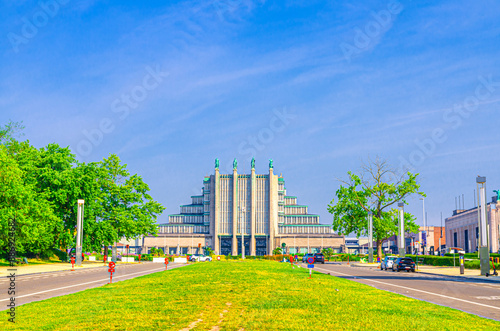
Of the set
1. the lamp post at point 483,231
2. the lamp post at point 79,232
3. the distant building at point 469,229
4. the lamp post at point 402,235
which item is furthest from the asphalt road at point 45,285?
the distant building at point 469,229

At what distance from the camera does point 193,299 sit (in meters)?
16.1

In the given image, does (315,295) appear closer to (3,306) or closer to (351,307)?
(351,307)

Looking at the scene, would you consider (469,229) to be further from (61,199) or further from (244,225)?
(61,199)

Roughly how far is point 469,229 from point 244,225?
6539 cm

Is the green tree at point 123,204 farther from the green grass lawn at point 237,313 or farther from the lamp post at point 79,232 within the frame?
the green grass lawn at point 237,313

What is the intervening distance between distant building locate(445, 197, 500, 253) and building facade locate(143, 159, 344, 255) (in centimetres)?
3294

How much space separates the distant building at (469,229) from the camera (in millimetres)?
116250

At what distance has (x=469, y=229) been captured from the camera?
130750mm

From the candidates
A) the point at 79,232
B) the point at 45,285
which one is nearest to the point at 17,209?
the point at 79,232

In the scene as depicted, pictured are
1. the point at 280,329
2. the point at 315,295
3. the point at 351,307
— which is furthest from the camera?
the point at 315,295

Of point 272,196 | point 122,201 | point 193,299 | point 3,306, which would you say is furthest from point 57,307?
point 272,196

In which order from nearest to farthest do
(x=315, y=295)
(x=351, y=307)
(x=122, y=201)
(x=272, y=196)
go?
(x=351, y=307)
(x=315, y=295)
(x=122, y=201)
(x=272, y=196)

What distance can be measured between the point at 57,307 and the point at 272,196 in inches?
5976

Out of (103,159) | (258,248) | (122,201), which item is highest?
(103,159)
